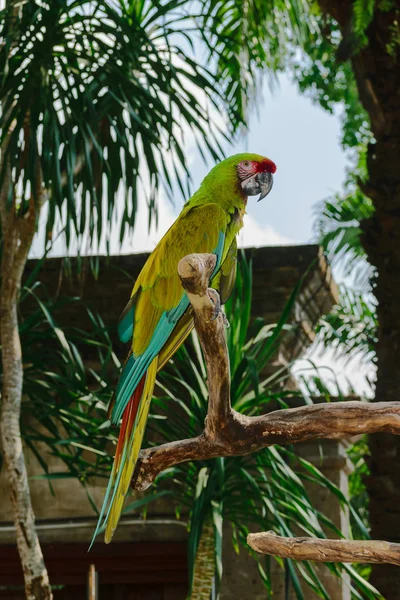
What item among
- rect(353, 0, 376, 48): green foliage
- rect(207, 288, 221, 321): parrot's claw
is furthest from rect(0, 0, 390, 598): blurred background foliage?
rect(207, 288, 221, 321): parrot's claw

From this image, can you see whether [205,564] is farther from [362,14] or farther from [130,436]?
[362,14]

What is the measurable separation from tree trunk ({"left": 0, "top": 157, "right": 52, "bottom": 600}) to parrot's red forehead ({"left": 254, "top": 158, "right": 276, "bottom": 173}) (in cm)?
207

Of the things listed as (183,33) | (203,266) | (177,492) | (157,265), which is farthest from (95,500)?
(203,266)

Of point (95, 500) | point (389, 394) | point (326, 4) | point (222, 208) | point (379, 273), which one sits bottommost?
point (95, 500)

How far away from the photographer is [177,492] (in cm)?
419

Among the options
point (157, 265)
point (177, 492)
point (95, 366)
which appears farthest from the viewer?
point (95, 366)

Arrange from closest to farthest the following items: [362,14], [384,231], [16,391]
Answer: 1. [16,391]
2. [362,14]
3. [384,231]

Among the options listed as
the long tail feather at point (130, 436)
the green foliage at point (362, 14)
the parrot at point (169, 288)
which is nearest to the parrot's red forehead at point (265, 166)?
the parrot at point (169, 288)

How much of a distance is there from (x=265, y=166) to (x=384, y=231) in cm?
221

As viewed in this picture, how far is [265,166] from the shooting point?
2.02m

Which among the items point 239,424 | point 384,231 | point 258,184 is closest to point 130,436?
point 239,424

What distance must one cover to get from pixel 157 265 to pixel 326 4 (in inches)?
120

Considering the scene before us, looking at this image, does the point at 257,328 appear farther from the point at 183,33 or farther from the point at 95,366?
the point at 183,33

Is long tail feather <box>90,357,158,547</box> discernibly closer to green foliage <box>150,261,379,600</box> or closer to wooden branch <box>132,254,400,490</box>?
wooden branch <box>132,254,400,490</box>
